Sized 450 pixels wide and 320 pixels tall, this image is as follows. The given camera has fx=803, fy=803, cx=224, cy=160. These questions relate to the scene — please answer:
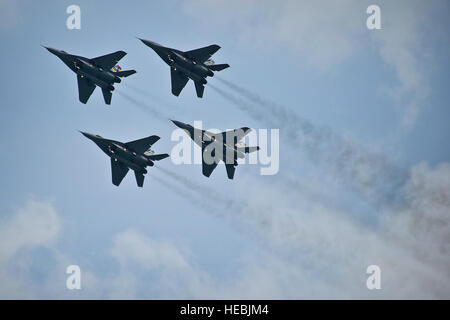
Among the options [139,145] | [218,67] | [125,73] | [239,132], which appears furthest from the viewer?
[239,132]

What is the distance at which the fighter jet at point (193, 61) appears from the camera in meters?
93.5

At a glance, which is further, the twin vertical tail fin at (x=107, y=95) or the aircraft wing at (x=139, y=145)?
the twin vertical tail fin at (x=107, y=95)

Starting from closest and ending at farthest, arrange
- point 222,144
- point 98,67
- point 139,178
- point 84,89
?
1. point 222,144
2. point 139,178
3. point 98,67
4. point 84,89

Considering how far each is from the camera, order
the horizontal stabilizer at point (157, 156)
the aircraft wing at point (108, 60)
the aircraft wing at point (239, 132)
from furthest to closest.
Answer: the aircraft wing at point (239, 132) < the aircraft wing at point (108, 60) < the horizontal stabilizer at point (157, 156)

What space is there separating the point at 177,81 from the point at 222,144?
10.3m

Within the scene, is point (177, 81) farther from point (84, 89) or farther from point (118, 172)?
point (118, 172)

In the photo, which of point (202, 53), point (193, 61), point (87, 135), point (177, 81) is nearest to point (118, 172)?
point (87, 135)

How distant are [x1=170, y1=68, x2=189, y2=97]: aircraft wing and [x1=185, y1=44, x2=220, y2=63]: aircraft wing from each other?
3969 millimetres

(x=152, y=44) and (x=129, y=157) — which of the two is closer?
(x=129, y=157)

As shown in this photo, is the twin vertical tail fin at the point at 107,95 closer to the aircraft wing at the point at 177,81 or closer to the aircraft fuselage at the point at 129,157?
the aircraft fuselage at the point at 129,157

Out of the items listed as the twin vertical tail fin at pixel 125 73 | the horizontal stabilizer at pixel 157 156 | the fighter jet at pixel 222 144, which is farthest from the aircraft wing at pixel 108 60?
the horizontal stabilizer at pixel 157 156

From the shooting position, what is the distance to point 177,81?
98.0m
